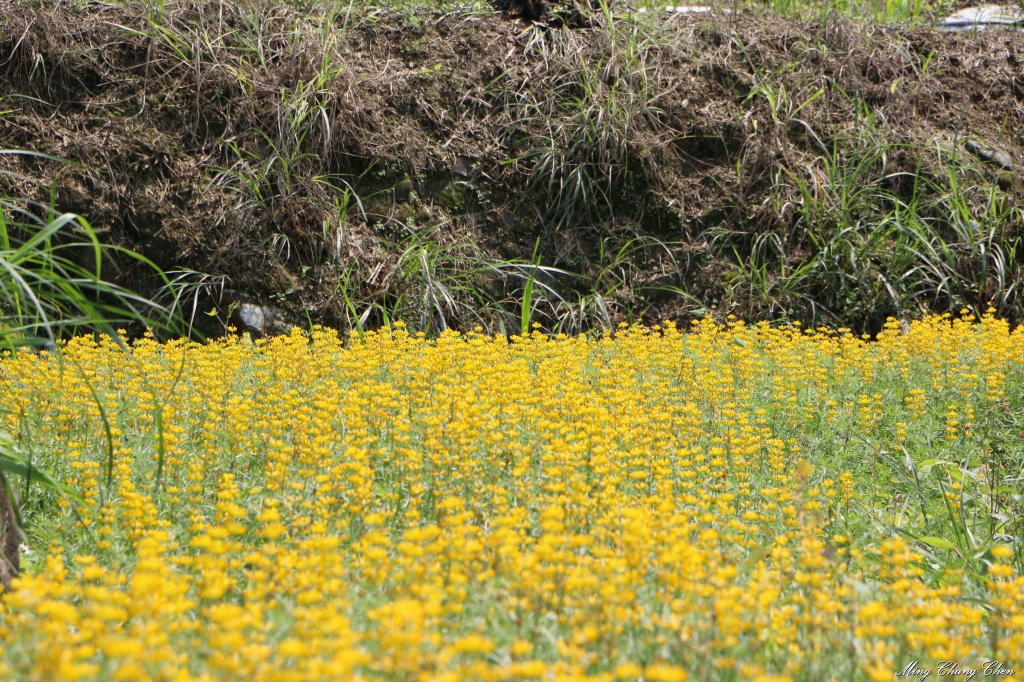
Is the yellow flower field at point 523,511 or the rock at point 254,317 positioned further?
the rock at point 254,317

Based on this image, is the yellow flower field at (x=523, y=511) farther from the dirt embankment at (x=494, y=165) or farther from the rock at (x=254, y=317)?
the dirt embankment at (x=494, y=165)

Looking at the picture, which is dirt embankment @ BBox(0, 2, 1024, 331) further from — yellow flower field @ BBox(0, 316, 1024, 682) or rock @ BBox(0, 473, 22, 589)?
rock @ BBox(0, 473, 22, 589)

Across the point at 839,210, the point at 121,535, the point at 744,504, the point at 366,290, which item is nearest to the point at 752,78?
the point at 839,210

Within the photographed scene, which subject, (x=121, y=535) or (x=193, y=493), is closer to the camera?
(x=121, y=535)

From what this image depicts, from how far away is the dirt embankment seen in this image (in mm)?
6609

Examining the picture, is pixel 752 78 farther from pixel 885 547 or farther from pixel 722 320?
pixel 885 547

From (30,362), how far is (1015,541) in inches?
166

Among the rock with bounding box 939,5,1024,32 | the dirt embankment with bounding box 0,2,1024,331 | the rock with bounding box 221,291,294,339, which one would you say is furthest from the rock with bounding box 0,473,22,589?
the rock with bounding box 939,5,1024,32

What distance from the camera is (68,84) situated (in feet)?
22.9
